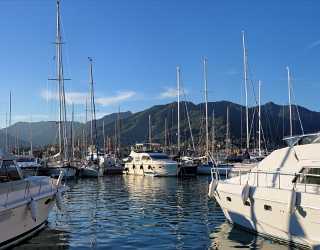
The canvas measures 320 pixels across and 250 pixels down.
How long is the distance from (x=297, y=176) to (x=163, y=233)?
5.55 m

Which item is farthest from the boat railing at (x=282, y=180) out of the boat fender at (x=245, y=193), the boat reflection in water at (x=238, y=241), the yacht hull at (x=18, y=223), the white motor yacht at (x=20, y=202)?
the yacht hull at (x=18, y=223)

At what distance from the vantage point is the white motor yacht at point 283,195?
14930mm

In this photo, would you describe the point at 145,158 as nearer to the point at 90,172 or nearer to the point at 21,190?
the point at 90,172

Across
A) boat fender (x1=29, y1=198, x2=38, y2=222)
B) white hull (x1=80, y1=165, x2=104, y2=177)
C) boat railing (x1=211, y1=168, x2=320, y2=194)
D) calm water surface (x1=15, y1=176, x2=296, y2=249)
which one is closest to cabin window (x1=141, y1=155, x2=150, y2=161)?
white hull (x1=80, y1=165, x2=104, y2=177)

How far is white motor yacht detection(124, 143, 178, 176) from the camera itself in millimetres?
58250

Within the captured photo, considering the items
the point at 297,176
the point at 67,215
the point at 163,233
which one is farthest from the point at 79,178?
the point at 297,176

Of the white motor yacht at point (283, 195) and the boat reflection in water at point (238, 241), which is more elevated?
the white motor yacht at point (283, 195)

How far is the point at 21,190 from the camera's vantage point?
17406 mm

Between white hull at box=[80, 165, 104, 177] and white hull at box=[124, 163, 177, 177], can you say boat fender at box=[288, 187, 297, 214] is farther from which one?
white hull at box=[80, 165, 104, 177]

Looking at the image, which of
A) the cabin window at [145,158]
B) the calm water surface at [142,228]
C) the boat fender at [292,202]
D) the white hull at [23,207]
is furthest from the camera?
the cabin window at [145,158]

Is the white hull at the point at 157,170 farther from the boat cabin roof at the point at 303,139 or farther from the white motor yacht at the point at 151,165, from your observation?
the boat cabin roof at the point at 303,139

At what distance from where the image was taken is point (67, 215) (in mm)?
24094

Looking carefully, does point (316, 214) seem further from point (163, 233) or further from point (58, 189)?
point (58, 189)

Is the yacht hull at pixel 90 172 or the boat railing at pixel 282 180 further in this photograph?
the yacht hull at pixel 90 172
